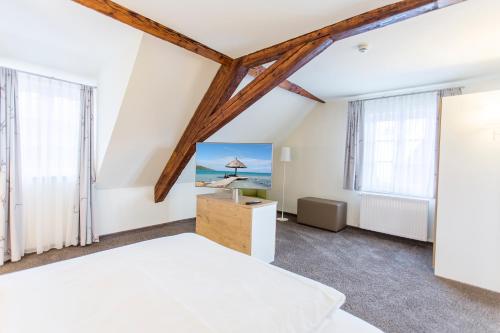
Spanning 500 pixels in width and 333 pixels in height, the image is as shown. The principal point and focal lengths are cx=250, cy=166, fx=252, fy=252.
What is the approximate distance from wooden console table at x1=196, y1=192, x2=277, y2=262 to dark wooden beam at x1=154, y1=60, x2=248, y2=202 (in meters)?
0.87

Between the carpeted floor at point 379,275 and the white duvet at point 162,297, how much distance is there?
1.33 meters

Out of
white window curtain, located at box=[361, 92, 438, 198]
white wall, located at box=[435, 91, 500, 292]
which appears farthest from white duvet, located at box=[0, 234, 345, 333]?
white window curtain, located at box=[361, 92, 438, 198]

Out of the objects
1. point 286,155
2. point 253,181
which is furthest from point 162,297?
point 286,155

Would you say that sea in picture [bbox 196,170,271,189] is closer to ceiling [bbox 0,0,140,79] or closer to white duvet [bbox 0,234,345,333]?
white duvet [bbox 0,234,345,333]

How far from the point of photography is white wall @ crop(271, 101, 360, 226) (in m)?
4.86

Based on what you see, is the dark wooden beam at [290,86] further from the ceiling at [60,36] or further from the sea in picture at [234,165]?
the ceiling at [60,36]

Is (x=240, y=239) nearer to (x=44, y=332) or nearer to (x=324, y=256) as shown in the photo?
(x=324, y=256)

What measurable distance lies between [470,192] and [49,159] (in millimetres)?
4891

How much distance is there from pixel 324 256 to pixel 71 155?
3635 millimetres

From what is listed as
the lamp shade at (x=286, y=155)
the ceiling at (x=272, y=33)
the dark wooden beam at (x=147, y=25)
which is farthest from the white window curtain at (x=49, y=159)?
the lamp shade at (x=286, y=155)

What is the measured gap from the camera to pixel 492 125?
8.35 ft

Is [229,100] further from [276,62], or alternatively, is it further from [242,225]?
[242,225]

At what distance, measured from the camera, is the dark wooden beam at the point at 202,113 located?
317 cm

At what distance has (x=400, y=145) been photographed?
4125 mm
